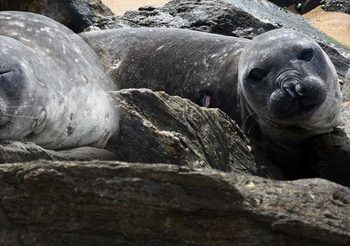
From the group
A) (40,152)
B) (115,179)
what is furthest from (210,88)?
(115,179)

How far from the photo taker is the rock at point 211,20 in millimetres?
9547

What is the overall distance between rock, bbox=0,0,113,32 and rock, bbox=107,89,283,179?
3.99 m

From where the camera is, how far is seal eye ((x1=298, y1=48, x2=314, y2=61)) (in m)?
6.57

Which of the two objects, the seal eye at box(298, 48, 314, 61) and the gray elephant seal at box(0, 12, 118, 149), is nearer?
the gray elephant seal at box(0, 12, 118, 149)

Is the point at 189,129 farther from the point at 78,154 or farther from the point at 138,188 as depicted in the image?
the point at 138,188

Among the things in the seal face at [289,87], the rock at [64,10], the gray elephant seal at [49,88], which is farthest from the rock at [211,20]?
the gray elephant seal at [49,88]

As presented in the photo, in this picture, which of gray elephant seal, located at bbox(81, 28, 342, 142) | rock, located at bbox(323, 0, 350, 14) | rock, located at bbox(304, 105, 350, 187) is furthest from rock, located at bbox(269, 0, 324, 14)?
rock, located at bbox(304, 105, 350, 187)

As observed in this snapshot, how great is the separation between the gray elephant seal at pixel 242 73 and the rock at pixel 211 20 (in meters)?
1.39

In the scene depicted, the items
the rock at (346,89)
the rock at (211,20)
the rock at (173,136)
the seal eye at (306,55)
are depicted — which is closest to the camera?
the rock at (173,136)

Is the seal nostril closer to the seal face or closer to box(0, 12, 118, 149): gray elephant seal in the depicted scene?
the seal face

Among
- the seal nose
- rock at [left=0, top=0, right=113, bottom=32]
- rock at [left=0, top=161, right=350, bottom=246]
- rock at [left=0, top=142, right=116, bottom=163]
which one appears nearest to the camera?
rock at [left=0, top=161, right=350, bottom=246]

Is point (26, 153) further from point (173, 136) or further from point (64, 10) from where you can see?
point (64, 10)

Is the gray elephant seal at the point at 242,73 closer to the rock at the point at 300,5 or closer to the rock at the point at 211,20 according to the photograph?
the rock at the point at 211,20

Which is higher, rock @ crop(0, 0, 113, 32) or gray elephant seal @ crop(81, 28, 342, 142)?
gray elephant seal @ crop(81, 28, 342, 142)
